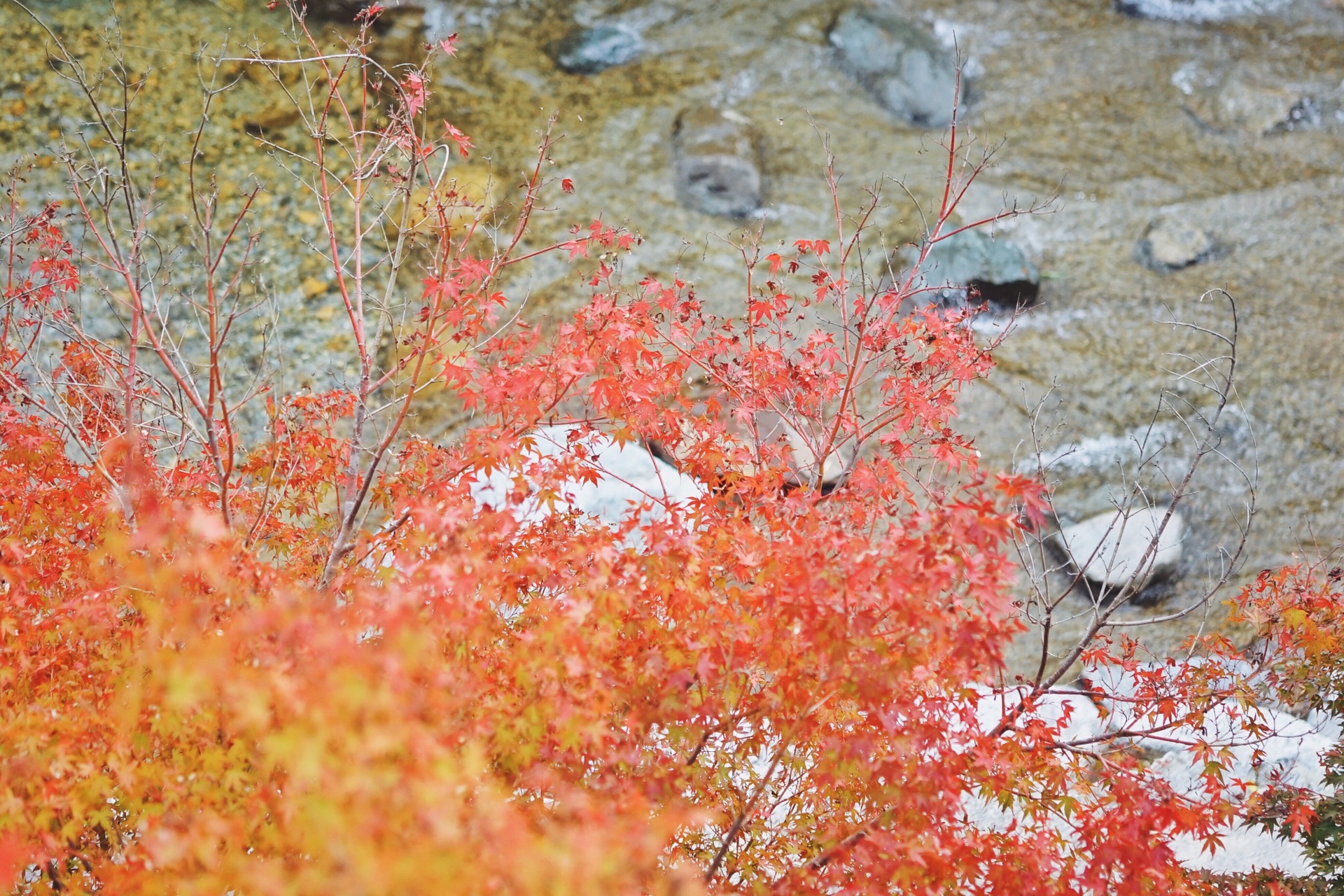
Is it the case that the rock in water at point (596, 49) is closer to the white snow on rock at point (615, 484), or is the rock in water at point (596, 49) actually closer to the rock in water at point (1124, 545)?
the white snow on rock at point (615, 484)

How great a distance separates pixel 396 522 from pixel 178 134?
946 centimetres

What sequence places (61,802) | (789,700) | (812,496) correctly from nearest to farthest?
(61,802) < (789,700) < (812,496)

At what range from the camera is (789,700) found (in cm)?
324

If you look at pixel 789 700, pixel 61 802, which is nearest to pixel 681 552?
pixel 789 700

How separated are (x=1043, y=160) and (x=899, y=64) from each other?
9.14ft

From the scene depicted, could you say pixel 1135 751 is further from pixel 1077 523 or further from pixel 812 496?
pixel 812 496

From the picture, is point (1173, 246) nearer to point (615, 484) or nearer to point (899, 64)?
point (899, 64)

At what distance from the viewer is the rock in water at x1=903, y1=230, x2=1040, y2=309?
34.7ft

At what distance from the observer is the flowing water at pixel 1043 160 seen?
9.68 metres

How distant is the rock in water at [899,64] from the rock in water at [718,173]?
2.90 m

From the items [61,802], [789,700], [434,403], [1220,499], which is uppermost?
[1220,499]

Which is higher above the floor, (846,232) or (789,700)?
(846,232)

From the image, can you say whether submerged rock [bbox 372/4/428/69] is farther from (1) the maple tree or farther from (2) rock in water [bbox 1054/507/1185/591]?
(2) rock in water [bbox 1054/507/1185/591]

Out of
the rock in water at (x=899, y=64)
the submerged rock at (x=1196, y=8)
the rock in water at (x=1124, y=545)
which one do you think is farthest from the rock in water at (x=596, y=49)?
the rock in water at (x=1124, y=545)
